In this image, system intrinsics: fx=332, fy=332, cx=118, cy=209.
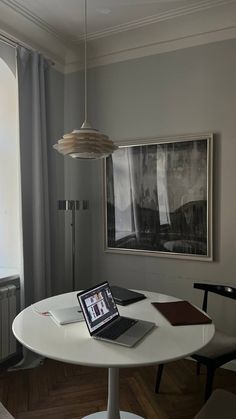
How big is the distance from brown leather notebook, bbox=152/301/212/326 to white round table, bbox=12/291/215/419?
4 cm

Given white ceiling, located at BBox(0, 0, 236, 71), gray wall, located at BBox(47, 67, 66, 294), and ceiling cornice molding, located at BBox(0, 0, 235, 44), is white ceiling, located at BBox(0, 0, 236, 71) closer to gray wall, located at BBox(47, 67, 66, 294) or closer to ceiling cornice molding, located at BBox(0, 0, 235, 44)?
ceiling cornice molding, located at BBox(0, 0, 235, 44)

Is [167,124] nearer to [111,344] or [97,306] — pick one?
[97,306]

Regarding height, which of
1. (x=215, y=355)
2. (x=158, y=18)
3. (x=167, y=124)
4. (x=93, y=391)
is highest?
(x=158, y=18)

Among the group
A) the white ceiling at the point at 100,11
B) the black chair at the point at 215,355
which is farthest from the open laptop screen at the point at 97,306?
the white ceiling at the point at 100,11

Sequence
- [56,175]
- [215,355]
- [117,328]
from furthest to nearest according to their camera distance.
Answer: [56,175], [215,355], [117,328]

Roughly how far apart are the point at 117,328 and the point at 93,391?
110 centimetres

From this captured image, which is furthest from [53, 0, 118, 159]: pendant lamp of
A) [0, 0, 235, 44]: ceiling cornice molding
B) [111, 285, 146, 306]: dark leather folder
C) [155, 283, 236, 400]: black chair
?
[0, 0, 235, 44]: ceiling cornice molding

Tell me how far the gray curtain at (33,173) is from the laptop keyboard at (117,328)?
53.0 inches

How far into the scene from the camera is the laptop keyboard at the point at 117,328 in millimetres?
1500

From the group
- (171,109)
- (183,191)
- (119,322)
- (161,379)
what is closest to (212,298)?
(161,379)

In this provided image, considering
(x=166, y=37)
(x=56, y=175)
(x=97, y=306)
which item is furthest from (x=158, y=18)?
(x=97, y=306)

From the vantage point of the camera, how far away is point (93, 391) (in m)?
2.38

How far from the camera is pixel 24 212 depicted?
279 cm

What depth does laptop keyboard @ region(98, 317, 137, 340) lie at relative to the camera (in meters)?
1.50
